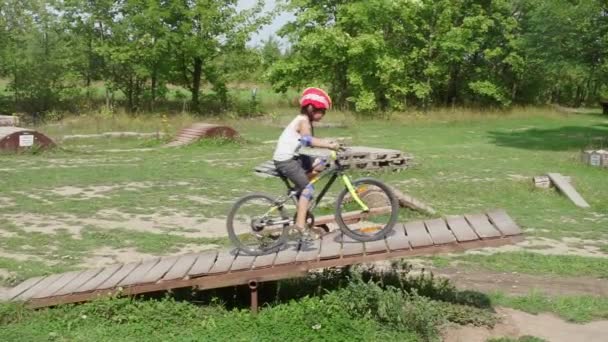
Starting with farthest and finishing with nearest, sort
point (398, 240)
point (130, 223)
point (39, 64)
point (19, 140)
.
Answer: point (39, 64), point (19, 140), point (130, 223), point (398, 240)

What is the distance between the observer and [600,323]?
569 centimetres

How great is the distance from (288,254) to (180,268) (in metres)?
0.96

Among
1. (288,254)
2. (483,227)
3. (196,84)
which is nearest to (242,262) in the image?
(288,254)

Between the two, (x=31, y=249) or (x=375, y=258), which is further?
(x=31, y=249)

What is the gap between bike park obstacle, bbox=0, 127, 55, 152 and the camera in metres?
16.8

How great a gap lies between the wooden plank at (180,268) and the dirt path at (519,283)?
2742 mm

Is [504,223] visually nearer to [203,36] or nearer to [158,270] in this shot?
[158,270]

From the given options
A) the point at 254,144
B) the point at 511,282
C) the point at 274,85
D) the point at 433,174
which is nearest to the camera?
the point at 511,282

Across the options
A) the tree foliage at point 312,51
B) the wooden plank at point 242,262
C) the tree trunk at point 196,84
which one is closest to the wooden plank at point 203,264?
the wooden plank at point 242,262

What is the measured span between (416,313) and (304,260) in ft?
3.33

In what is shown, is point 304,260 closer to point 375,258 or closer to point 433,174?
point 375,258

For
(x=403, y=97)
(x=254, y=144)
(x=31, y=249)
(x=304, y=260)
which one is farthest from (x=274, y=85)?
(x=304, y=260)

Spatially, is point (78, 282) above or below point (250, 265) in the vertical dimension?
below

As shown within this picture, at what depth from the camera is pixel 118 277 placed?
570 centimetres
